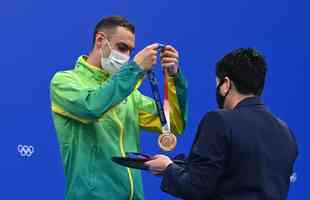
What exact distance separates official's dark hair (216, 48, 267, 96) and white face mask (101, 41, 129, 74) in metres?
0.53

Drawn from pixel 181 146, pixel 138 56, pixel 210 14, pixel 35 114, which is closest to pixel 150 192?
pixel 181 146

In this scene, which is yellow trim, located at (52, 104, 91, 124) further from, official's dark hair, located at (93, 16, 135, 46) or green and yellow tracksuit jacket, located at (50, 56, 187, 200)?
official's dark hair, located at (93, 16, 135, 46)

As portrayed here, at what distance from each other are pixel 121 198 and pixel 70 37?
103 centimetres

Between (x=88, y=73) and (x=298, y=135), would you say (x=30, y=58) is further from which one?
(x=298, y=135)

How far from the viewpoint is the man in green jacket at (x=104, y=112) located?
1.92m

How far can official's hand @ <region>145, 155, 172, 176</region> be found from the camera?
65.2 inches

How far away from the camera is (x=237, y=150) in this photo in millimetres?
1535

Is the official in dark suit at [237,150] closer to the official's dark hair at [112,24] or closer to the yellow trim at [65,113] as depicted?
the yellow trim at [65,113]

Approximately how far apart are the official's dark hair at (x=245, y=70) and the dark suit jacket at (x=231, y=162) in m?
0.05

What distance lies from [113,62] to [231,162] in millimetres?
678

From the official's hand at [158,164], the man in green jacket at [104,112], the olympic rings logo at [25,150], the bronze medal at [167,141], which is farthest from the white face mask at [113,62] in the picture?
the olympic rings logo at [25,150]

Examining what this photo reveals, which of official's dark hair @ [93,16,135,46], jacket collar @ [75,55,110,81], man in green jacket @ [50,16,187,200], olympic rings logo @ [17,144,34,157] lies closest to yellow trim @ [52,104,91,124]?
man in green jacket @ [50,16,187,200]

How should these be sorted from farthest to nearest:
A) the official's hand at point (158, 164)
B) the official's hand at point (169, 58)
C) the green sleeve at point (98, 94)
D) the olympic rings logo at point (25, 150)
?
1. the olympic rings logo at point (25, 150)
2. the official's hand at point (169, 58)
3. the green sleeve at point (98, 94)
4. the official's hand at point (158, 164)

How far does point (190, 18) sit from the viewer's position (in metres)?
2.97
